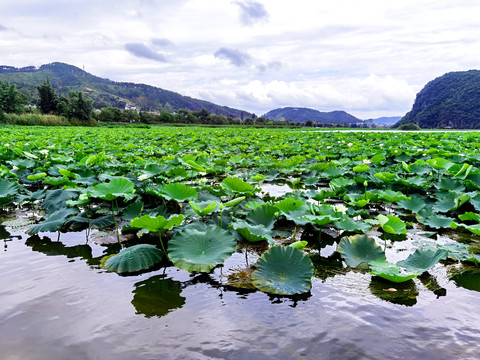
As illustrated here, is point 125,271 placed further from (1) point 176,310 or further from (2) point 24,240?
(2) point 24,240

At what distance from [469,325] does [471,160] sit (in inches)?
216

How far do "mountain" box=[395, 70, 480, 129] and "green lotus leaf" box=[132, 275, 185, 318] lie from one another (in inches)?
3498

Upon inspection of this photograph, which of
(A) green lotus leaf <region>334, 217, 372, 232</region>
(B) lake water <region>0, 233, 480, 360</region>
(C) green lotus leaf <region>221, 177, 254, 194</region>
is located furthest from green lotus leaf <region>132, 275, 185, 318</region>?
(A) green lotus leaf <region>334, 217, 372, 232</region>

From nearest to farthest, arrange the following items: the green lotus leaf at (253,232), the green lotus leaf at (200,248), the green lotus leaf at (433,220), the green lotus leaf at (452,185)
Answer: the green lotus leaf at (200,248) < the green lotus leaf at (253,232) < the green lotus leaf at (433,220) < the green lotus leaf at (452,185)

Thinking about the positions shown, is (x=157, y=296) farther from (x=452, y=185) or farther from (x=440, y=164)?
(x=440, y=164)

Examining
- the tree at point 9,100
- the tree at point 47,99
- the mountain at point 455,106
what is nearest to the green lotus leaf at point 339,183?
the tree at point 9,100

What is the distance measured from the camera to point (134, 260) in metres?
2.25

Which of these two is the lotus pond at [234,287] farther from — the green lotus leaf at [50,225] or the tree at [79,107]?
the tree at [79,107]

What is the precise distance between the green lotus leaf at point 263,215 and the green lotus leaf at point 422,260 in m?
1.08

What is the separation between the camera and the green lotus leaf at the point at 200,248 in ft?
6.82

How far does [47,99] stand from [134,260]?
44.2 m

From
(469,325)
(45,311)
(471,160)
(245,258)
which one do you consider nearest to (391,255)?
(469,325)

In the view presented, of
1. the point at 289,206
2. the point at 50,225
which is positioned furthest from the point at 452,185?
the point at 50,225

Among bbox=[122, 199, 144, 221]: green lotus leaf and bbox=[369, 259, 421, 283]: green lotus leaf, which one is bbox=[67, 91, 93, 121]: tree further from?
bbox=[369, 259, 421, 283]: green lotus leaf
